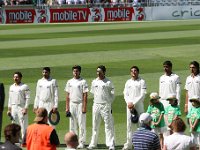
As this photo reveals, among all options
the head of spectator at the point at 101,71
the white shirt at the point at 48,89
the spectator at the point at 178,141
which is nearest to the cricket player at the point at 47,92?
the white shirt at the point at 48,89

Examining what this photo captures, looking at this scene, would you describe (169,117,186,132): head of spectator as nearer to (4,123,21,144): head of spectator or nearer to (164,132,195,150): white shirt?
(164,132,195,150): white shirt

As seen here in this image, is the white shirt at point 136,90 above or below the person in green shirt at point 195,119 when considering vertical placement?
above

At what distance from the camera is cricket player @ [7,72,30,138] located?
55.9ft

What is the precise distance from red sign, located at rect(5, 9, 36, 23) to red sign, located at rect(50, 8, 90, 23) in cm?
154

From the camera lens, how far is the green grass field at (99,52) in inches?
939

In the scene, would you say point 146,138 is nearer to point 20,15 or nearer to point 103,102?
point 103,102

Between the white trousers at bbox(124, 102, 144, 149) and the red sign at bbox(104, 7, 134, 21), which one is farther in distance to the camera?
the red sign at bbox(104, 7, 134, 21)

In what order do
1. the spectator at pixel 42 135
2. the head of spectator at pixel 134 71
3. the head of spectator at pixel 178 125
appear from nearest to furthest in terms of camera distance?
1. the head of spectator at pixel 178 125
2. the spectator at pixel 42 135
3. the head of spectator at pixel 134 71

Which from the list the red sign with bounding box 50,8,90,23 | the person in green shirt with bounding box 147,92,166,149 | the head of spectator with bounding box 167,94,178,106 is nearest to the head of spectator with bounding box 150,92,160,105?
the person in green shirt with bounding box 147,92,166,149

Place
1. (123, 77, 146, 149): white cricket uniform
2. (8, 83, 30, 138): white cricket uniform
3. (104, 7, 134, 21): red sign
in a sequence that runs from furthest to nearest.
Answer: (104, 7, 134, 21): red sign → (8, 83, 30, 138): white cricket uniform → (123, 77, 146, 149): white cricket uniform

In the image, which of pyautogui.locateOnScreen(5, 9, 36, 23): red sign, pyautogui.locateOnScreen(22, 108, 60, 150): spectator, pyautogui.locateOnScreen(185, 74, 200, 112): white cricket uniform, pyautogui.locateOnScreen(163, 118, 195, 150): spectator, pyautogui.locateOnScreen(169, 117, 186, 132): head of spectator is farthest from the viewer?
pyautogui.locateOnScreen(5, 9, 36, 23): red sign

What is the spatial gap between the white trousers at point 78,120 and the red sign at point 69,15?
3585 cm

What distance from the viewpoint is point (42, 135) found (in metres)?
11.5

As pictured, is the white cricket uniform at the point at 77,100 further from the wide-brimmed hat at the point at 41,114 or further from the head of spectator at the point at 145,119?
the head of spectator at the point at 145,119
